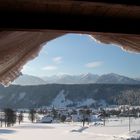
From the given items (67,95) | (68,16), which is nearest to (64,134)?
(68,16)

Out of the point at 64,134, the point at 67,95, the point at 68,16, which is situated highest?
the point at 67,95

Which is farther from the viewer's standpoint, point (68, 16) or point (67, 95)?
point (67, 95)

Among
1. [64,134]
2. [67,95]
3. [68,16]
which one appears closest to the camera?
[68,16]

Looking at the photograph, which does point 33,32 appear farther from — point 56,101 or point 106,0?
point 56,101

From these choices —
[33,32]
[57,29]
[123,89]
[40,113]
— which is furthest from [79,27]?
[123,89]

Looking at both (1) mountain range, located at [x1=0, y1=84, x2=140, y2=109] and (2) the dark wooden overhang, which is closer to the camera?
(2) the dark wooden overhang

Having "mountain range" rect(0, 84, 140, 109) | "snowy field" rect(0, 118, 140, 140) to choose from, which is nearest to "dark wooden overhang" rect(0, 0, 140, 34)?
"snowy field" rect(0, 118, 140, 140)

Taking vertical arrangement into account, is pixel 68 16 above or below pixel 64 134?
above

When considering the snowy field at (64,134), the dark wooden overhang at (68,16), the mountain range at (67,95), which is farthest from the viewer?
the mountain range at (67,95)

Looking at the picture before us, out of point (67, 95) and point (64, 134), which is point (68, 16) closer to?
point (64, 134)

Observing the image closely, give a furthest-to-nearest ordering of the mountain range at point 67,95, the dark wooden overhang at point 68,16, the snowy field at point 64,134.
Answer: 1. the mountain range at point 67,95
2. the snowy field at point 64,134
3. the dark wooden overhang at point 68,16

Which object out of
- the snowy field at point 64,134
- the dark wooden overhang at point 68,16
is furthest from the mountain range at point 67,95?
the dark wooden overhang at point 68,16

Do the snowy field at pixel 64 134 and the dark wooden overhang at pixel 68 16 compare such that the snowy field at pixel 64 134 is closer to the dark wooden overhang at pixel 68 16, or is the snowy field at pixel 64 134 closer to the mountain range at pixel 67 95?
the dark wooden overhang at pixel 68 16

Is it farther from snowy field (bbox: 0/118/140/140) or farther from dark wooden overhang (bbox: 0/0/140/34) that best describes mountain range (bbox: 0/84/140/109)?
dark wooden overhang (bbox: 0/0/140/34)
